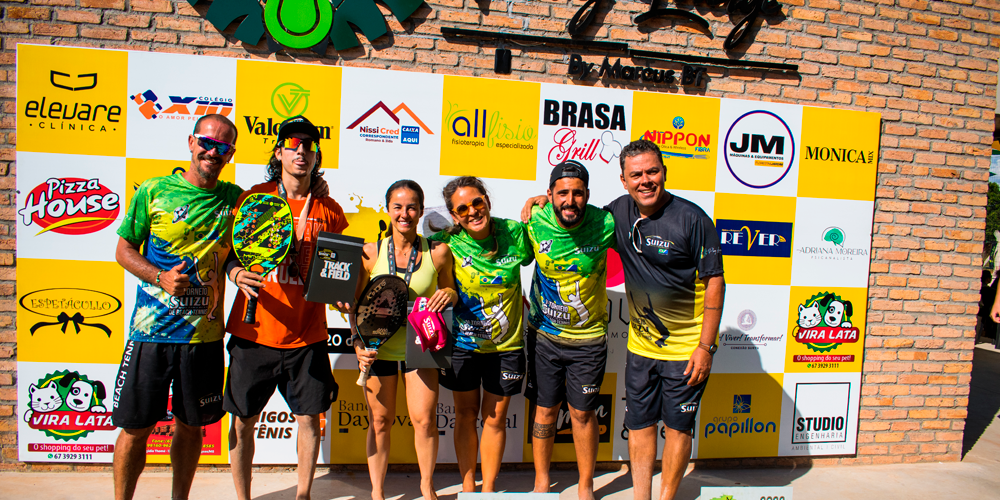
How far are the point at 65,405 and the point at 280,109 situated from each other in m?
2.42

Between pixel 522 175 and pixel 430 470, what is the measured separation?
2.02 meters

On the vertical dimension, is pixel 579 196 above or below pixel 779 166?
below

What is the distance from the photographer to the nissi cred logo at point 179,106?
3.26 meters

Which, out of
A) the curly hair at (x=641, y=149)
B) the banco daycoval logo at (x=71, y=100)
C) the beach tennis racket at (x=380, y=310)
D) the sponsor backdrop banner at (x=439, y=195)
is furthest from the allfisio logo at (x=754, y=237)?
the banco daycoval logo at (x=71, y=100)

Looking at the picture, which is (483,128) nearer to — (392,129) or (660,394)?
(392,129)

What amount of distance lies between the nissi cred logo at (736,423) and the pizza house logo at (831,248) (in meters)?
1.21

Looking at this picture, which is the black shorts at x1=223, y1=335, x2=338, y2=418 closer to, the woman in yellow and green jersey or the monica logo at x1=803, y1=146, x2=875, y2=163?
the woman in yellow and green jersey

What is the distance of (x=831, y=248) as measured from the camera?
391cm

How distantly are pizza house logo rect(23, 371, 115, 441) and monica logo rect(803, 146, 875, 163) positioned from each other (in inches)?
210

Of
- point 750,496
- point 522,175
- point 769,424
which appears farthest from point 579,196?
point 769,424

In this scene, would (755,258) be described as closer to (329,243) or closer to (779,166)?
(779,166)

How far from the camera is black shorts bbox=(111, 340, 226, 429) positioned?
2541 millimetres

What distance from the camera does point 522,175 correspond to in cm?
358

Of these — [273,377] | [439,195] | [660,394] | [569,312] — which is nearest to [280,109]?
[439,195]
